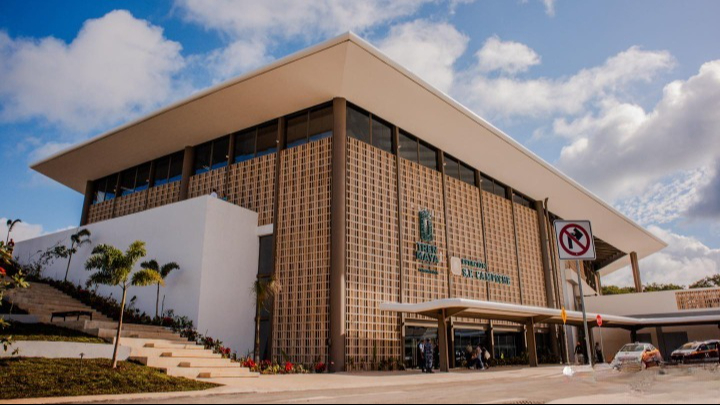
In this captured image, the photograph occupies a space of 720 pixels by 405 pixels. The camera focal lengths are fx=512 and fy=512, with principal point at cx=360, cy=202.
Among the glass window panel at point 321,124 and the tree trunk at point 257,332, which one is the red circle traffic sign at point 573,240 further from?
the glass window panel at point 321,124

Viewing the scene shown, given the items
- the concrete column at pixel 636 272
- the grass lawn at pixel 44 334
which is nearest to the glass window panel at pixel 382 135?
the grass lawn at pixel 44 334

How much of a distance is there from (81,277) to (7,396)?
687 inches

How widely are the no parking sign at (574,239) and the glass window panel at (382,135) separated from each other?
1525 cm

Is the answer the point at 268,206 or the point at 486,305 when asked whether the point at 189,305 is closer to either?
the point at 268,206

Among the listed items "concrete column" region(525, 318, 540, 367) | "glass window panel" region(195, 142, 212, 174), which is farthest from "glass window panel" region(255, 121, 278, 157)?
"concrete column" region(525, 318, 540, 367)

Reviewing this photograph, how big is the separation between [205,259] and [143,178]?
13223 millimetres

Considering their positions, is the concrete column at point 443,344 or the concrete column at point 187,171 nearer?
the concrete column at point 443,344

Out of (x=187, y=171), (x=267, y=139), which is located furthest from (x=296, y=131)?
(x=187, y=171)

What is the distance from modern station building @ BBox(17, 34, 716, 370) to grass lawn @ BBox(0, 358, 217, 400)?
25.6 ft

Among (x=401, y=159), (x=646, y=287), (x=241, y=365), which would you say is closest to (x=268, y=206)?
(x=401, y=159)

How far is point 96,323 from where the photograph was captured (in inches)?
676

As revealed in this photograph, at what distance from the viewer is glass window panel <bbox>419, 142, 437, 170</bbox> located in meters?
28.4

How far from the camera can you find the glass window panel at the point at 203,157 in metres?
28.8

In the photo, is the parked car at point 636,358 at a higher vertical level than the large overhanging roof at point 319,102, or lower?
lower
